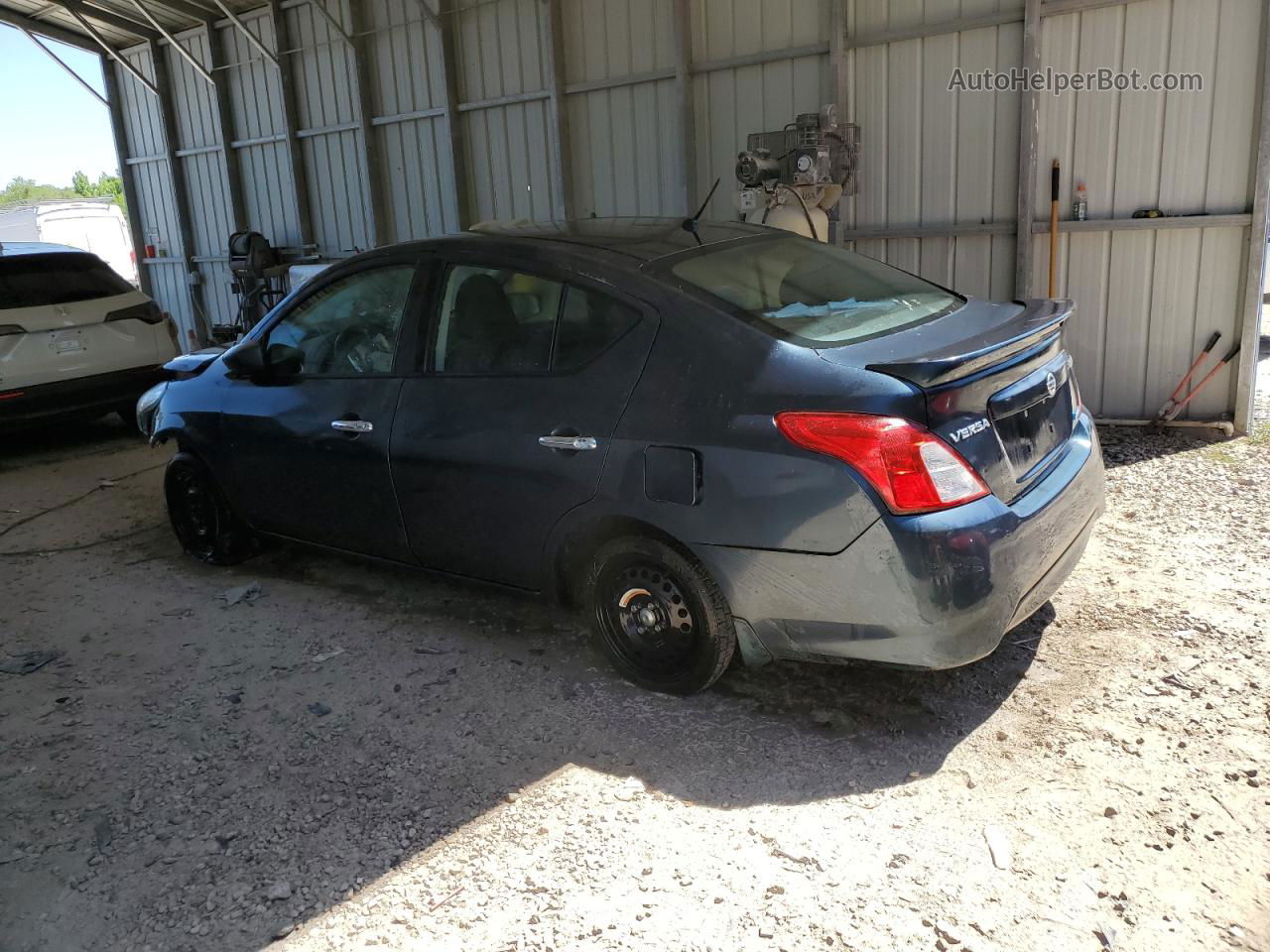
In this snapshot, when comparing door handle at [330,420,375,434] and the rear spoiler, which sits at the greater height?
the rear spoiler

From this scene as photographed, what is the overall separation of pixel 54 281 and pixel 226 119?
216 inches

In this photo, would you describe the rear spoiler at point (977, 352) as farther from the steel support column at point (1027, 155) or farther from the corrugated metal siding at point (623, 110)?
the corrugated metal siding at point (623, 110)

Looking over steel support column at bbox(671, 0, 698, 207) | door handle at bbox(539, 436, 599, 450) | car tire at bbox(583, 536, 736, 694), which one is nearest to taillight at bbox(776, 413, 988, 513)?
car tire at bbox(583, 536, 736, 694)

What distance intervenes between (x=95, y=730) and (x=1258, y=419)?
681 centimetres

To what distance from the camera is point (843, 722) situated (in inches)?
125

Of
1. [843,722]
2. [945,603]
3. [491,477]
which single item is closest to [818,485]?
[945,603]

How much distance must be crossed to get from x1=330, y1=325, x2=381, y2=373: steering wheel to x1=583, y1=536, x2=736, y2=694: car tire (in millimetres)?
1317

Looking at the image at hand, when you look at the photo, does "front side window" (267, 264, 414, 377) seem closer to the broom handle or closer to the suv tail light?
the suv tail light

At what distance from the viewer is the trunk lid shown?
109 inches

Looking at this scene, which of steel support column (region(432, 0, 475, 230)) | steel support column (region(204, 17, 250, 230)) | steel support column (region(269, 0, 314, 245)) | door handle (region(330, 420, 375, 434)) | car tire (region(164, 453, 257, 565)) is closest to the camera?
Result: door handle (region(330, 420, 375, 434))

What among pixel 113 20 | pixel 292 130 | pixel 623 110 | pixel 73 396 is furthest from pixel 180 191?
pixel 623 110

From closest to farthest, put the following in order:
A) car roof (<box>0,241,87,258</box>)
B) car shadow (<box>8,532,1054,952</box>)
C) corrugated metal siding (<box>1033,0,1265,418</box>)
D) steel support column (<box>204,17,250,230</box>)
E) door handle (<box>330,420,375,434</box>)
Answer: car shadow (<box>8,532,1054,952</box>), door handle (<box>330,420,375,434</box>), corrugated metal siding (<box>1033,0,1265,418</box>), car roof (<box>0,241,87,258</box>), steel support column (<box>204,17,250,230</box>)

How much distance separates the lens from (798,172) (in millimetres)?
6438

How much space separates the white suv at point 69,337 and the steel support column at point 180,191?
17.5ft
